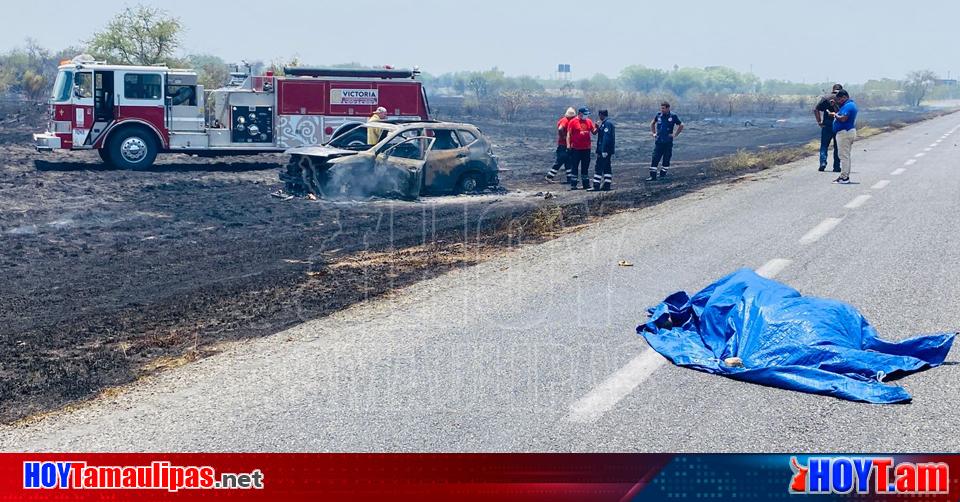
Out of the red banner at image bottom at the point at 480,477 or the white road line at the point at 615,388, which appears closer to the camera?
the red banner at image bottom at the point at 480,477

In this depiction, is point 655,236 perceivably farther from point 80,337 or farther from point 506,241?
point 80,337

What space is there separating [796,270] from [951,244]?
109 inches

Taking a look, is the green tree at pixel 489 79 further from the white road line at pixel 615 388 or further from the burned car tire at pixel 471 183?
the white road line at pixel 615 388

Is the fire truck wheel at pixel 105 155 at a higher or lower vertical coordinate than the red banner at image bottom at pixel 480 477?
higher

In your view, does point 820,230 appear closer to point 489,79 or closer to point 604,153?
point 604,153

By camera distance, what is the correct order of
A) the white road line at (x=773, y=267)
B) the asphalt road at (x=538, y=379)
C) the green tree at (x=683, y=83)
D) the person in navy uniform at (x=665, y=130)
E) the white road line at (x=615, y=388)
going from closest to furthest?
1. the asphalt road at (x=538, y=379)
2. the white road line at (x=615, y=388)
3. the white road line at (x=773, y=267)
4. the person in navy uniform at (x=665, y=130)
5. the green tree at (x=683, y=83)

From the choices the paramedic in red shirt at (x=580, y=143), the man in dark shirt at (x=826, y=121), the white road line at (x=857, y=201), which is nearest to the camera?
the white road line at (x=857, y=201)

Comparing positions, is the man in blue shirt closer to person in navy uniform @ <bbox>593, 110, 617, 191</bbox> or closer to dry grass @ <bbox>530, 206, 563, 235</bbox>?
person in navy uniform @ <bbox>593, 110, 617, 191</bbox>

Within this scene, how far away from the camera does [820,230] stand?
42.9 feet

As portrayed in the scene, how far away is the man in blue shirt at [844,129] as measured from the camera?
19.4 m

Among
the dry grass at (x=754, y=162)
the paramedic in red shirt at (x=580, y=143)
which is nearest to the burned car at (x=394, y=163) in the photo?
the paramedic in red shirt at (x=580, y=143)

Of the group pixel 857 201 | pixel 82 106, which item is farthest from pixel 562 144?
pixel 82 106

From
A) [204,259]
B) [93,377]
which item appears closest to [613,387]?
[93,377]

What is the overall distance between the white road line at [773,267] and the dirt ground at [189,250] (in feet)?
10.9
